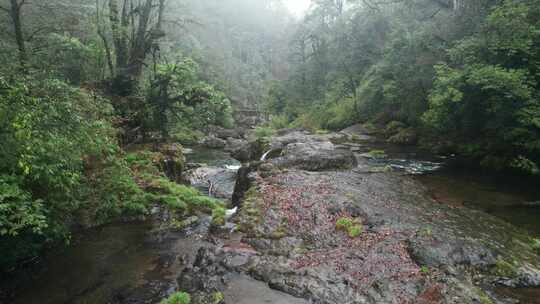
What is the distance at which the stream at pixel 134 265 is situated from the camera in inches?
272

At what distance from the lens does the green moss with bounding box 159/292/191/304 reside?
6.37 meters

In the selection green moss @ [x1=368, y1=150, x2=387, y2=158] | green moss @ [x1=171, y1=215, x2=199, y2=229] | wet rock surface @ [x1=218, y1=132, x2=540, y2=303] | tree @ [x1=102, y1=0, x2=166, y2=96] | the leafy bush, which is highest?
tree @ [x1=102, y1=0, x2=166, y2=96]

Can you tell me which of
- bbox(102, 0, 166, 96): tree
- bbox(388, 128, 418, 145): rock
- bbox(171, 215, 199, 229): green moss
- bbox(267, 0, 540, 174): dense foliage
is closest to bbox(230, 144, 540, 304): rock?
bbox(171, 215, 199, 229): green moss

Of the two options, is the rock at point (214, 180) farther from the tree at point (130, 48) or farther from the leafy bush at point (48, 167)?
the leafy bush at point (48, 167)

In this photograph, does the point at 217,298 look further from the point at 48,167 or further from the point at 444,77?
the point at 444,77

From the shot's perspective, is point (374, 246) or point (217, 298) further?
point (374, 246)

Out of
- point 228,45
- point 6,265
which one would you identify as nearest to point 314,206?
point 6,265

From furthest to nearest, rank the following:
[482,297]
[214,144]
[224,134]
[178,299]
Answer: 1. [224,134]
2. [214,144]
3. [482,297]
4. [178,299]

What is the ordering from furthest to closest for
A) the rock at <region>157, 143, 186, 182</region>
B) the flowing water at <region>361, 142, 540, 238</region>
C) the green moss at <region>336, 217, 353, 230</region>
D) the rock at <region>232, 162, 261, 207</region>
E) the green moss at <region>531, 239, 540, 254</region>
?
the rock at <region>157, 143, 186, 182</region>, the rock at <region>232, 162, 261, 207</region>, the flowing water at <region>361, 142, 540, 238</region>, the green moss at <region>336, 217, 353, 230</region>, the green moss at <region>531, 239, 540, 254</region>

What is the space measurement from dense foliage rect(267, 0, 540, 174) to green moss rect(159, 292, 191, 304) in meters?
14.4

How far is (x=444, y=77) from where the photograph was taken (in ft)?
60.5

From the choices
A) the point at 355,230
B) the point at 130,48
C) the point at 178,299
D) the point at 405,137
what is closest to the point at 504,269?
the point at 355,230

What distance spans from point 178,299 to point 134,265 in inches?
94.5

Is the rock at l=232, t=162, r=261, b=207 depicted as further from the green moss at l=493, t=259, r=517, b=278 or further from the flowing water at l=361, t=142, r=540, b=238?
the green moss at l=493, t=259, r=517, b=278
